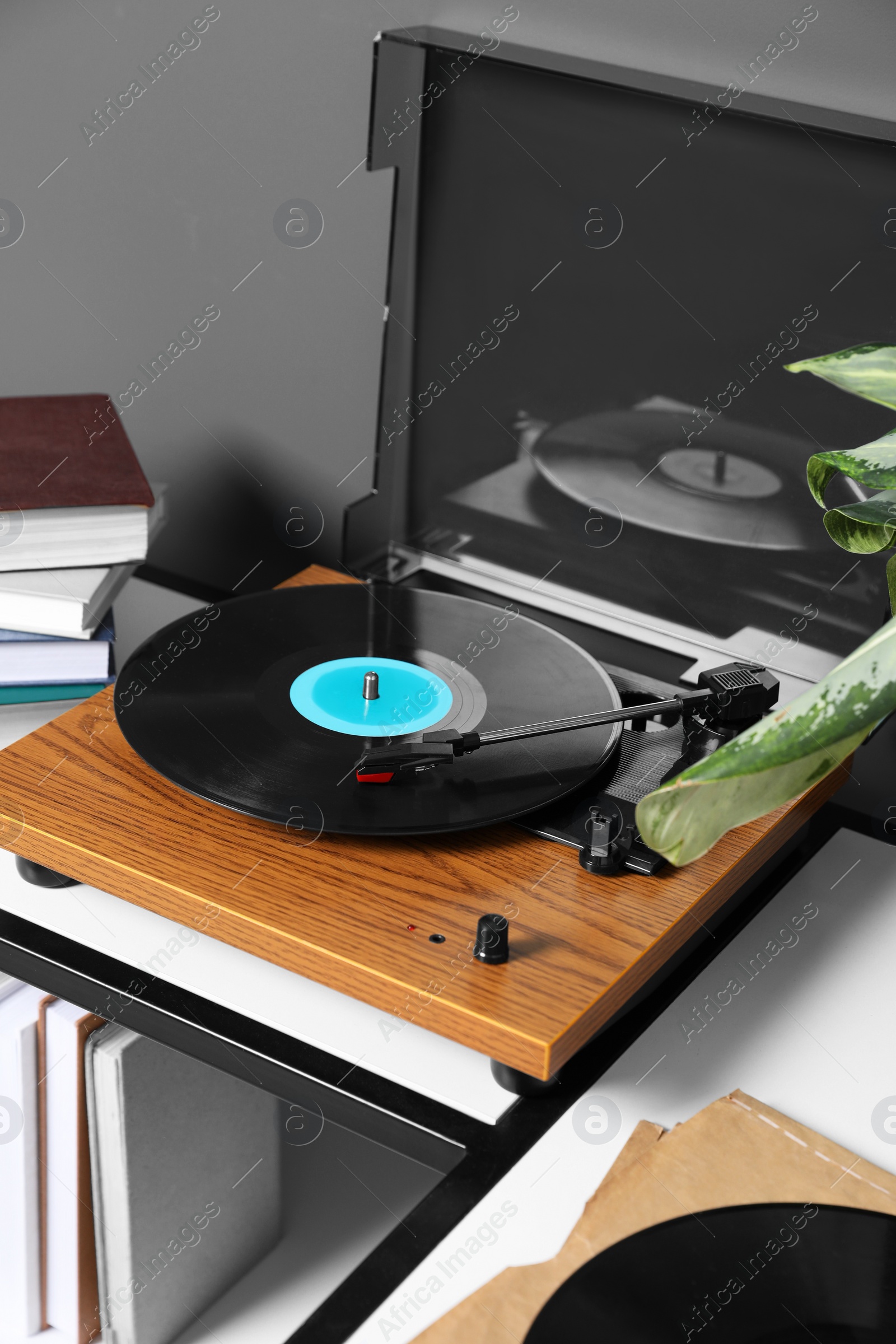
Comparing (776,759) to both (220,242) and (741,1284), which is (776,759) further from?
(220,242)

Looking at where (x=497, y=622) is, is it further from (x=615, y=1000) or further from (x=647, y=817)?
(x=647, y=817)

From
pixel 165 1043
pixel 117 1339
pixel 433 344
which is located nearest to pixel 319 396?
pixel 433 344

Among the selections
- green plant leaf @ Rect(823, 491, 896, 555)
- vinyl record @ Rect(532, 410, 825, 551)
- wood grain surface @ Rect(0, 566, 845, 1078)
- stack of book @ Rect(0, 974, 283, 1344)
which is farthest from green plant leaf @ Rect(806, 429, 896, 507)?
stack of book @ Rect(0, 974, 283, 1344)

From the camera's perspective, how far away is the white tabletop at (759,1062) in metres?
0.73

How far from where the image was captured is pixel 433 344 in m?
1.38

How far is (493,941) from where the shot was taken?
31.5 inches

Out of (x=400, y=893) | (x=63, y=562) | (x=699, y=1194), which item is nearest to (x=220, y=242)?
(x=63, y=562)

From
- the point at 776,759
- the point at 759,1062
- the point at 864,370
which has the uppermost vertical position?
the point at 864,370

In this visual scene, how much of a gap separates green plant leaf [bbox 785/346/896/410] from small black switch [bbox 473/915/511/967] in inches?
14.8

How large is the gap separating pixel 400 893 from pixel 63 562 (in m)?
0.57

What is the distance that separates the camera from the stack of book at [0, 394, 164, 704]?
1.21 metres

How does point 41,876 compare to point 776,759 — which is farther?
point 41,876

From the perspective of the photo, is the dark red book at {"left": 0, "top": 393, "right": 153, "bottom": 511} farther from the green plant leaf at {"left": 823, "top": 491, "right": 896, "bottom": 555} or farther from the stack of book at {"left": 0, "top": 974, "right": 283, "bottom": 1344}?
the green plant leaf at {"left": 823, "top": 491, "right": 896, "bottom": 555}

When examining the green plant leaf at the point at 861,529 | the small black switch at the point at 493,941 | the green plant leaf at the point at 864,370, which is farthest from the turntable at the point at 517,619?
the green plant leaf at the point at 864,370
